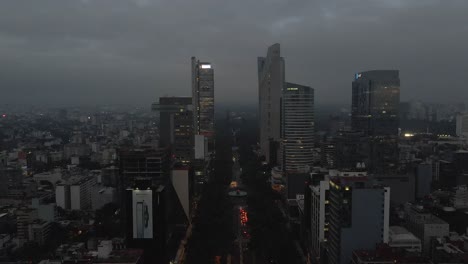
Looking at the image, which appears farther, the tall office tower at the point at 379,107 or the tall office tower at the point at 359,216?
the tall office tower at the point at 379,107

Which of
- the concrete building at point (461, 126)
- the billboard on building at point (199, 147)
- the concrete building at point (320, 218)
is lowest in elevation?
the concrete building at point (320, 218)

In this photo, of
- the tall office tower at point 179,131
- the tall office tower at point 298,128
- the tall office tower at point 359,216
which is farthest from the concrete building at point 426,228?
the tall office tower at point 179,131

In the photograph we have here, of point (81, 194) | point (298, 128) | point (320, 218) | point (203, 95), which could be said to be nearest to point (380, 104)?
point (298, 128)

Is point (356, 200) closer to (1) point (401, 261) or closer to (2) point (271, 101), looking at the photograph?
(1) point (401, 261)

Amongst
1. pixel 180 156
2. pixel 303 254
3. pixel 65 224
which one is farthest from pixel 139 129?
pixel 303 254

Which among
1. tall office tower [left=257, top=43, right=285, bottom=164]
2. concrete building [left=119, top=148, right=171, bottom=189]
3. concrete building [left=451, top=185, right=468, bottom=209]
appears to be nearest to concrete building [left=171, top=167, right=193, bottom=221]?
concrete building [left=119, top=148, right=171, bottom=189]

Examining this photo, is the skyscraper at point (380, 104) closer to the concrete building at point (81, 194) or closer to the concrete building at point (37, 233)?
the concrete building at point (81, 194)
